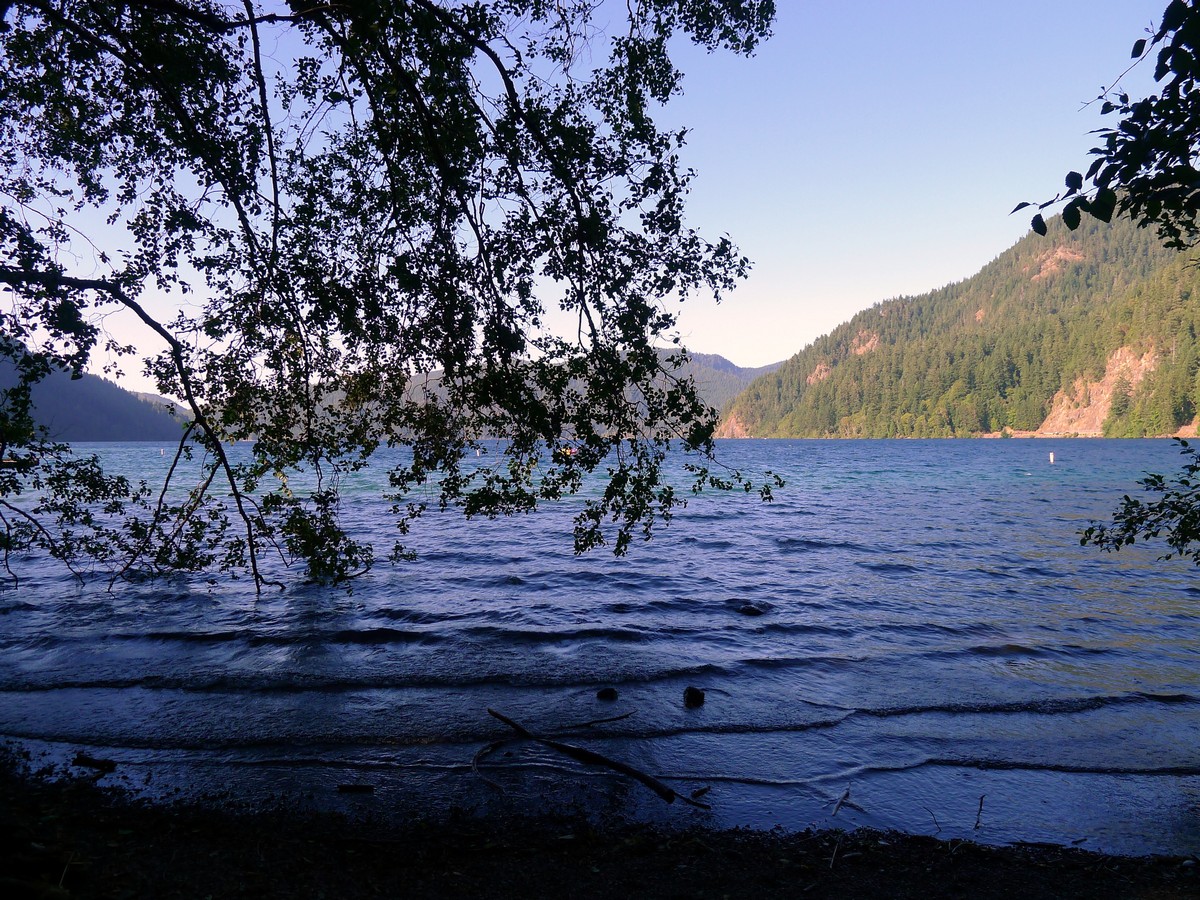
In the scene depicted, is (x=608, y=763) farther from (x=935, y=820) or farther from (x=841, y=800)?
(x=935, y=820)

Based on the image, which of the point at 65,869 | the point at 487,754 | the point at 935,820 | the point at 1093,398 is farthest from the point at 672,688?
the point at 1093,398

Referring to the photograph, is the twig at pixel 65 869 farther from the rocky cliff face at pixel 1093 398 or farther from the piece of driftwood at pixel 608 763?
the rocky cliff face at pixel 1093 398

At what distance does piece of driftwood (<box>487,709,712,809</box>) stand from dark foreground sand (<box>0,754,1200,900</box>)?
706 millimetres

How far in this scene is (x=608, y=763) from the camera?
788 centimetres

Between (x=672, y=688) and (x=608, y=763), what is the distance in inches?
133

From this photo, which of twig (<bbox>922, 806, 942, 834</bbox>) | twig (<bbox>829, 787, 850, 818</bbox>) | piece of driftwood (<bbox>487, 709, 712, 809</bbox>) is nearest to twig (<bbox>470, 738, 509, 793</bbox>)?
piece of driftwood (<bbox>487, 709, 712, 809</bbox>)

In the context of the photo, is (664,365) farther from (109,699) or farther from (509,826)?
(109,699)

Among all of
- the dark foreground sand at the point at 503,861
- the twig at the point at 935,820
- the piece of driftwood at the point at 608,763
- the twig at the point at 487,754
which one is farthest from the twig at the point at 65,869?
the twig at the point at 935,820

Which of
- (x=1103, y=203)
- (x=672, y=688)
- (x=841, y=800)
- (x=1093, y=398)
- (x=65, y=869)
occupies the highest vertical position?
(x=1093, y=398)

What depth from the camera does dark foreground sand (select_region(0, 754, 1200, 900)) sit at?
5320mm

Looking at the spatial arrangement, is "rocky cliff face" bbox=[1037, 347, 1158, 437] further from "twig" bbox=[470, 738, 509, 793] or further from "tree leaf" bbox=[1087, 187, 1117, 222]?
"tree leaf" bbox=[1087, 187, 1117, 222]

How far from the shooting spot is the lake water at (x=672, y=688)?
7.56m

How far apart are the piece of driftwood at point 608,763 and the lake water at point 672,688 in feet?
0.44

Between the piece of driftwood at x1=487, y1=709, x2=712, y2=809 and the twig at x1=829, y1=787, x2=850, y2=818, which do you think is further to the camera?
the piece of driftwood at x1=487, y1=709, x2=712, y2=809
